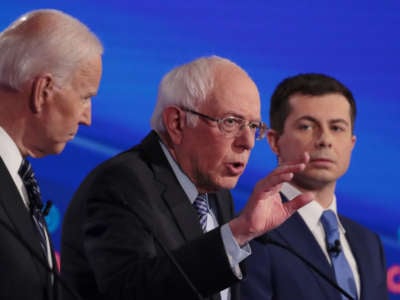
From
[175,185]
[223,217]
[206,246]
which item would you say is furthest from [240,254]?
[223,217]

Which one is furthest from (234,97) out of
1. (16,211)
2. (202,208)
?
(16,211)

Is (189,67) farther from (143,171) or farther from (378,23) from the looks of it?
(378,23)

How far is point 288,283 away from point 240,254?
0.87m

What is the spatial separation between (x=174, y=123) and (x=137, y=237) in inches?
22.3

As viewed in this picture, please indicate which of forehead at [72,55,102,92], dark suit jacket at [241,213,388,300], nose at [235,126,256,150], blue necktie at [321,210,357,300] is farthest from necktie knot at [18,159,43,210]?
blue necktie at [321,210,357,300]

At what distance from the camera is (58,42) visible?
2438 mm

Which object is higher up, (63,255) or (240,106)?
(240,106)

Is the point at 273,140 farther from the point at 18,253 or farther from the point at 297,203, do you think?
the point at 18,253

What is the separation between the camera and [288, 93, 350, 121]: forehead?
353 cm

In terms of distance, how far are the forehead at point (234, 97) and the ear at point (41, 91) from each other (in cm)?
68

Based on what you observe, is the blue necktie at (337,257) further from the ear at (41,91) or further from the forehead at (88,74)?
the ear at (41,91)

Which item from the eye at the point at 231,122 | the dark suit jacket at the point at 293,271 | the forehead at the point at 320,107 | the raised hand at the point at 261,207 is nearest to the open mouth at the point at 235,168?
the eye at the point at 231,122

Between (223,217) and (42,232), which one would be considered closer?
(42,232)

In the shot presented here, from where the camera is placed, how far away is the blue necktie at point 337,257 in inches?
129
